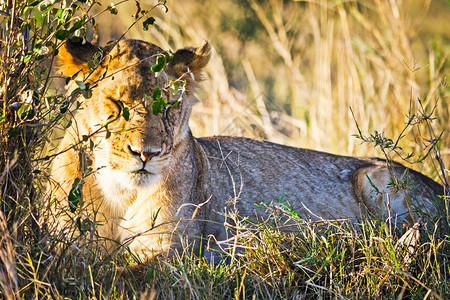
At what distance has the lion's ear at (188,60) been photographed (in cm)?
437

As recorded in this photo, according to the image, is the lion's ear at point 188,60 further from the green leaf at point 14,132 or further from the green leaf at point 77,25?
the green leaf at point 14,132

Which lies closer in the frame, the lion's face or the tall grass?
the tall grass

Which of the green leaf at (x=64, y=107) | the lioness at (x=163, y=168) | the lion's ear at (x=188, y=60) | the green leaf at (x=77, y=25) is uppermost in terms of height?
the green leaf at (x=77, y=25)

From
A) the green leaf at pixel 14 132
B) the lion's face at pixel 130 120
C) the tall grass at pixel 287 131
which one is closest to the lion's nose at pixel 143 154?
the lion's face at pixel 130 120

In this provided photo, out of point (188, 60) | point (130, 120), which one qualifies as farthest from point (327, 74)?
point (130, 120)

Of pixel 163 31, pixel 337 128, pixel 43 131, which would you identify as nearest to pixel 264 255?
pixel 43 131

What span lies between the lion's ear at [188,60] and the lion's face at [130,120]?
0.25 meters

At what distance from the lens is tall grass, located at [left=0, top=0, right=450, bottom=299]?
3305 millimetres

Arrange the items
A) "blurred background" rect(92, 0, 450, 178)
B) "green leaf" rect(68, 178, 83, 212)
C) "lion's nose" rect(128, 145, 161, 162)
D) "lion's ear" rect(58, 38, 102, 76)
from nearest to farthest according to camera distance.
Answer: "green leaf" rect(68, 178, 83, 212)
"lion's nose" rect(128, 145, 161, 162)
"lion's ear" rect(58, 38, 102, 76)
"blurred background" rect(92, 0, 450, 178)

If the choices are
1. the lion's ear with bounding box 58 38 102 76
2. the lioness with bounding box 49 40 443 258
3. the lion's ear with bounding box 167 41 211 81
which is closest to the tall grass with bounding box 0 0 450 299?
the lioness with bounding box 49 40 443 258

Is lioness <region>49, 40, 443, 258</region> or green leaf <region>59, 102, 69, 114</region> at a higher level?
green leaf <region>59, 102, 69, 114</region>

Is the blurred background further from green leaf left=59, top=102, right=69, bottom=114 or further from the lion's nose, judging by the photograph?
green leaf left=59, top=102, right=69, bottom=114

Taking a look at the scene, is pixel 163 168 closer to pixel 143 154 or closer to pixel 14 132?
pixel 143 154

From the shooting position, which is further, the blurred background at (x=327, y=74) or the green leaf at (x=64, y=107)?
the blurred background at (x=327, y=74)
